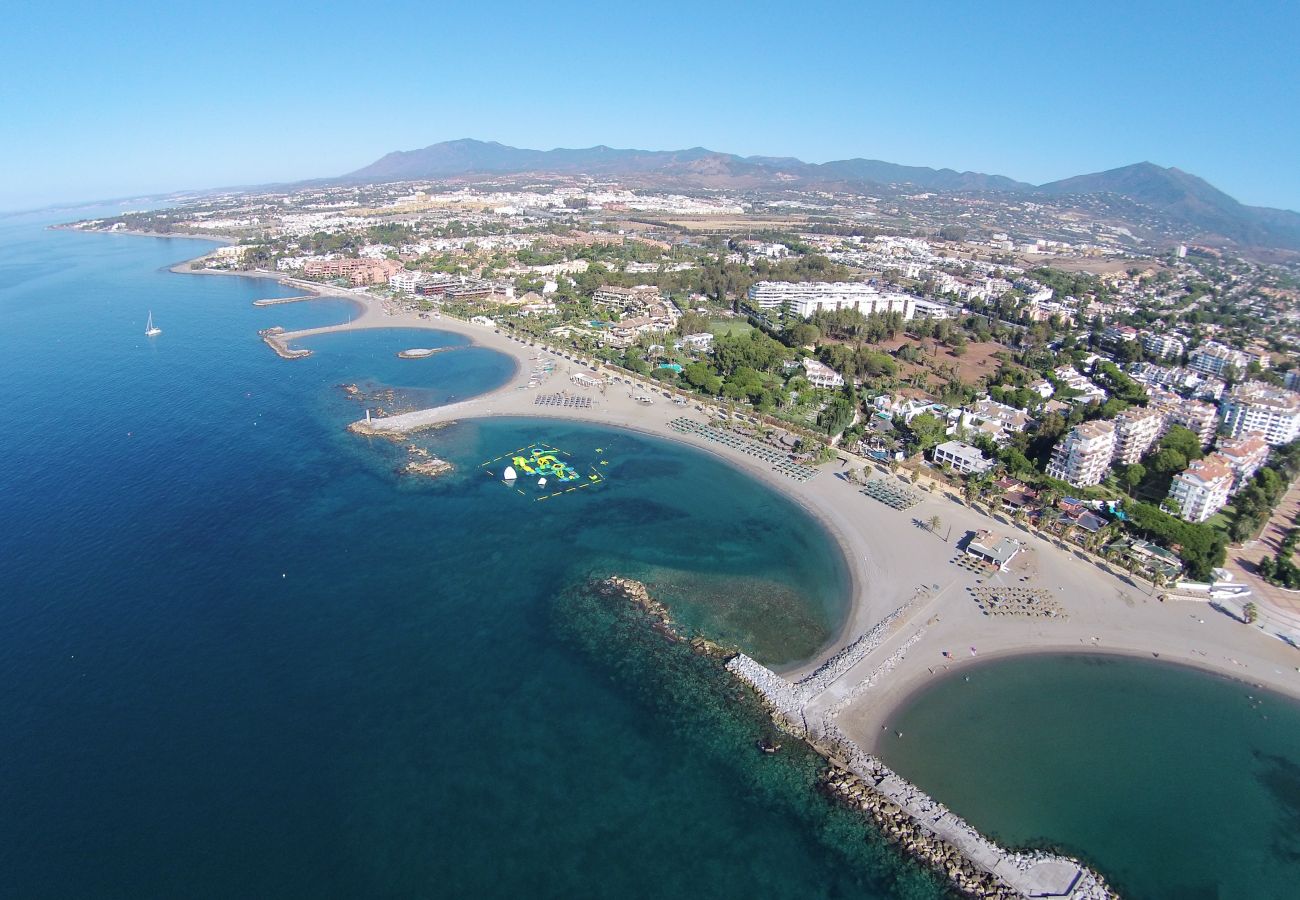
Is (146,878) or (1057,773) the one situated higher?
(146,878)

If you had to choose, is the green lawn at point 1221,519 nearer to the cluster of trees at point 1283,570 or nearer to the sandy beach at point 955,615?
the cluster of trees at point 1283,570

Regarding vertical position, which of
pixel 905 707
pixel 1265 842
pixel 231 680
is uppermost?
pixel 231 680

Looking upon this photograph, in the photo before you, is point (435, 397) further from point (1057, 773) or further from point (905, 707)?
point (1057, 773)

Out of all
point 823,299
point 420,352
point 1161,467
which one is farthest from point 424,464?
point 823,299

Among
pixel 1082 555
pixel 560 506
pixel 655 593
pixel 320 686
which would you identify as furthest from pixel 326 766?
pixel 1082 555

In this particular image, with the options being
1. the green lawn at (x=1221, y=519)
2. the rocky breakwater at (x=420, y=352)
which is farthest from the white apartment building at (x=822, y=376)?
the rocky breakwater at (x=420, y=352)

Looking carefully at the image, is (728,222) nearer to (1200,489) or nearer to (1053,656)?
(1200,489)

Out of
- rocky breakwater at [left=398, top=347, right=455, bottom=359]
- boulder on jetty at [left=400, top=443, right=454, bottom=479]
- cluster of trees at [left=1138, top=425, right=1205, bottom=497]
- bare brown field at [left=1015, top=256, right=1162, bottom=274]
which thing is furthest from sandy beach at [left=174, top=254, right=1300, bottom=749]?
bare brown field at [left=1015, top=256, right=1162, bottom=274]
